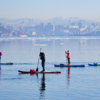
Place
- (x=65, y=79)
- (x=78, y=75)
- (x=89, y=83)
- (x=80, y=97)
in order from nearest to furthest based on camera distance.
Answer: (x=80, y=97), (x=89, y=83), (x=65, y=79), (x=78, y=75)

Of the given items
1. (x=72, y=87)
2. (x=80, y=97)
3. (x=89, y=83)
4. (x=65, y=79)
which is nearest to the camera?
(x=80, y=97)

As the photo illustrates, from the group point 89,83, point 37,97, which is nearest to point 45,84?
point 89,83

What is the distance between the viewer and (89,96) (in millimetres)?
26141

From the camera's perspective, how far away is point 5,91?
28109 millimetres

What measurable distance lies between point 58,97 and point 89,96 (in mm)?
2132

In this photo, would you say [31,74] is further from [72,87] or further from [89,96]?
[89,96]

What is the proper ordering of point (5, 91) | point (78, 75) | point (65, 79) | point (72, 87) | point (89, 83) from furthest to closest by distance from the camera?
point (78, 75) → point (65, 79) → point (89, 83) → point (72, 87) → point (5, 91)

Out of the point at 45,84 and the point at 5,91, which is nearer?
the point at 5,91

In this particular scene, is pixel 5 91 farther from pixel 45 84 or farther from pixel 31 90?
pixel 45 84

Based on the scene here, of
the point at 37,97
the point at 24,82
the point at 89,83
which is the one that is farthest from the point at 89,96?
the point at 24,82

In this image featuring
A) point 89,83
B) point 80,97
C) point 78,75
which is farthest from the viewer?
point 78,75

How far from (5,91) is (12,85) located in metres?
2.97

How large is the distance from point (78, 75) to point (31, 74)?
15.6 ft

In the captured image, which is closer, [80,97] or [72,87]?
[80,97]
